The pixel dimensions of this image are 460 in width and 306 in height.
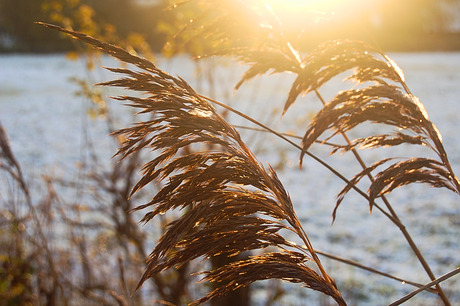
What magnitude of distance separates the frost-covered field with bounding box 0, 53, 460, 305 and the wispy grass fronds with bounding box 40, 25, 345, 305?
0.41 m

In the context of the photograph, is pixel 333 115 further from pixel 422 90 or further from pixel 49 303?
pixel 422 90

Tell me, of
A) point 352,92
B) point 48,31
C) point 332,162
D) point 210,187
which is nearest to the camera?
point 210,187

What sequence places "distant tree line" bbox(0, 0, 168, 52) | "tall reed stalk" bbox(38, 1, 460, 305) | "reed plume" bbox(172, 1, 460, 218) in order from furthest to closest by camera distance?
"distant tree line" bbox(0, 0, 168, 52), "reed plume" bbox(172, 1, 460, 218), "tall reed stalk" bbox(38, 1, 460, 305)

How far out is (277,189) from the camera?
110cm

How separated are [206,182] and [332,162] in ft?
31.8

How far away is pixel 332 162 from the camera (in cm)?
1060

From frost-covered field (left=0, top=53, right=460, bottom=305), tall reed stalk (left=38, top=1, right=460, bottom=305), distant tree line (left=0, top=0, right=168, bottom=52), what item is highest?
distant tree line (left=0, top=0, right=168, bottom=52)

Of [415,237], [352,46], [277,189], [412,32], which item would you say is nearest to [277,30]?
[352,46]

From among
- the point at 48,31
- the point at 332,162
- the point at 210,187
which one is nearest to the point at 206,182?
the point at 210,187

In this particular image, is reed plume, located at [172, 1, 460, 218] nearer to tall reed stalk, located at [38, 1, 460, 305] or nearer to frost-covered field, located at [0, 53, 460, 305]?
tall reed stalk, located at [38, 1, 460, 305]

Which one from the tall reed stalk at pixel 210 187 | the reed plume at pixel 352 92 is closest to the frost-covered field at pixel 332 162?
the reed plume at pixel 352 92

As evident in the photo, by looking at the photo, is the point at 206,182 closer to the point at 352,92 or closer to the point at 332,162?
the point at 352,92

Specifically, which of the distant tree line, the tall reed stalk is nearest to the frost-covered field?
the tall reed stalk

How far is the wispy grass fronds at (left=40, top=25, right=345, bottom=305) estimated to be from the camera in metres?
1.07
